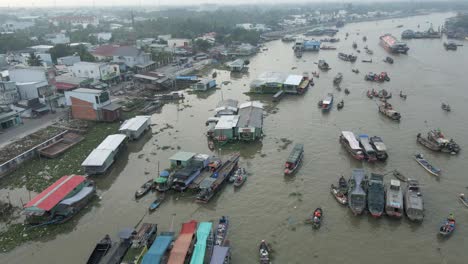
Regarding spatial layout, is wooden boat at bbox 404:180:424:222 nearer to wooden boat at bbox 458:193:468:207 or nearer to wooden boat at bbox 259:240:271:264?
wooden boat at bbox 458:193:468:207

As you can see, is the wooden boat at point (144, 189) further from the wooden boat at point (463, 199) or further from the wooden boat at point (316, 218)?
the wooden boat at point (463, 199)

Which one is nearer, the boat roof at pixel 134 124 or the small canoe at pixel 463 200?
the small canoe at pixel 463 200

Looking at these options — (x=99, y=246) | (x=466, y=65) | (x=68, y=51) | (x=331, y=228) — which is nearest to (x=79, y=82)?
(x=68, y=51)

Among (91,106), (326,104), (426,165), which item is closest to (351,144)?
(426,165)

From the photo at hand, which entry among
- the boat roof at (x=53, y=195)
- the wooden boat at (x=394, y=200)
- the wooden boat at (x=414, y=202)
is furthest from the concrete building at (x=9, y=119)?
the wooden boat at (x=414, y=202)

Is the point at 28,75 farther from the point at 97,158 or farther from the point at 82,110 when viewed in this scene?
the point at 97,158
